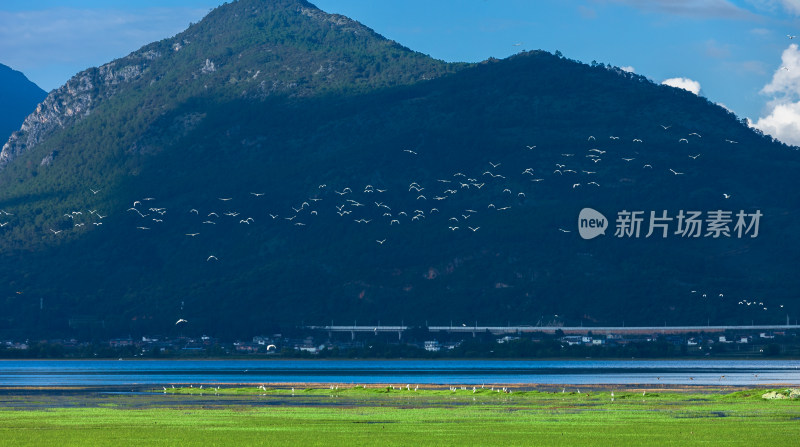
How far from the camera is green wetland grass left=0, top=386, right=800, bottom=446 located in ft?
187

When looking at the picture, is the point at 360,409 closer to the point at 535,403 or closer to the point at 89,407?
the point at 535,403

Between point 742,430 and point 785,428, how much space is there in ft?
6.77

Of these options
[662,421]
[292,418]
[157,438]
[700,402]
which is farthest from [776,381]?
[157,438]

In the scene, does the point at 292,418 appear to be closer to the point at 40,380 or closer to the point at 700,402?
the point at 700,402

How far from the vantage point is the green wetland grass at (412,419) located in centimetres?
5709

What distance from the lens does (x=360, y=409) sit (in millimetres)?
75625

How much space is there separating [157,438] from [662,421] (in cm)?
2519

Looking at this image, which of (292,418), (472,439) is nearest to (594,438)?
(472,439)

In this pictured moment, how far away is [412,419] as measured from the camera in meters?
67.3

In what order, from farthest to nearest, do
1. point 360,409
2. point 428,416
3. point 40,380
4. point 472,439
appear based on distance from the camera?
point 40,380, point 360,409, point 428,416, point 472,439

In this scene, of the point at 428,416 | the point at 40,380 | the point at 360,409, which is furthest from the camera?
the point at 40,380

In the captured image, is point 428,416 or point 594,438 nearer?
point 594,438

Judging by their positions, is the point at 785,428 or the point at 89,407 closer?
the point at 785,428

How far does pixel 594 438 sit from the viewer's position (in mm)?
56875
